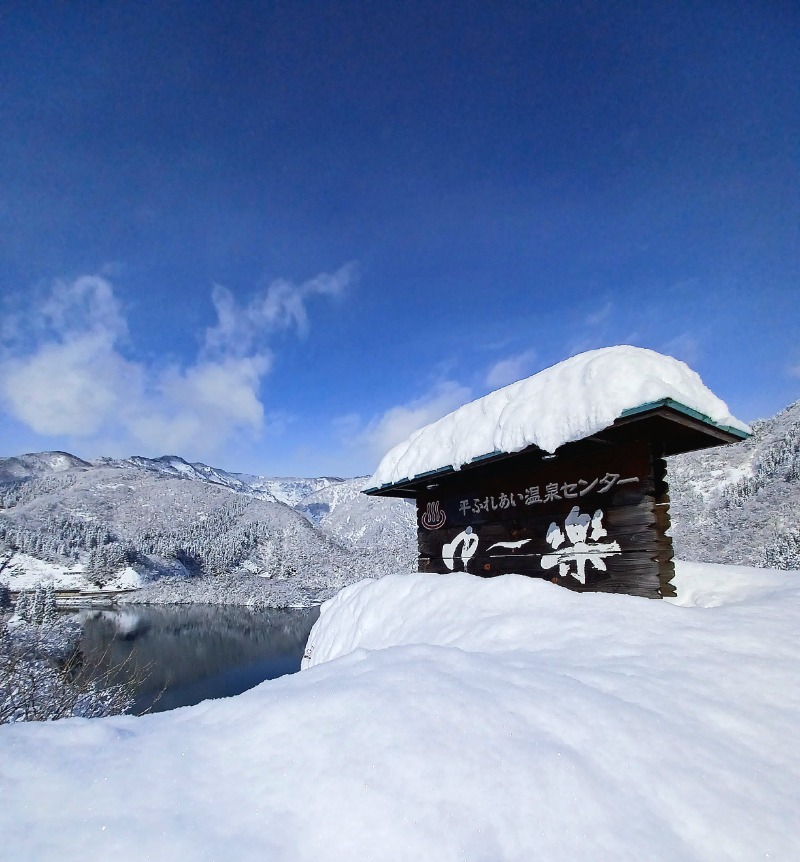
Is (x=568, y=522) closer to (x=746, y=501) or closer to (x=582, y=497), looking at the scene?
(x=582, y=497)

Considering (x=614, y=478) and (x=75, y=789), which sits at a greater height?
(x=614, y=478)

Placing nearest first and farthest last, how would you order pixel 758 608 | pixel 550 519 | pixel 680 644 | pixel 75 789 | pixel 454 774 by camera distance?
1. pixel 75 789
2. pixel 454 774
3. pixel 680 644
4. pixel 758 608
5. pixel 550 519

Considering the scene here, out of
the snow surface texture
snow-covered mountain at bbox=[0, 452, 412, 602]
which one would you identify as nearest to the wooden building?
the snow surface texture

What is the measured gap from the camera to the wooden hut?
4879mm

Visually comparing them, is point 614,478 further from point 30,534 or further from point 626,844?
point 30,534

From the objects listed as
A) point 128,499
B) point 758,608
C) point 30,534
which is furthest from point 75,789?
point 128,499

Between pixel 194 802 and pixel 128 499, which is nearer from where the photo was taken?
pixel 194 802

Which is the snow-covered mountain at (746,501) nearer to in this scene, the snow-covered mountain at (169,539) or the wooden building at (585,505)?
the wooden building at (585,505)

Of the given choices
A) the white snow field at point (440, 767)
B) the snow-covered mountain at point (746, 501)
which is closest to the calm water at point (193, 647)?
the white snow field at point (440, 767)

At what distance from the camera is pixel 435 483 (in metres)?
7.77

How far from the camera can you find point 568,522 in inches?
227

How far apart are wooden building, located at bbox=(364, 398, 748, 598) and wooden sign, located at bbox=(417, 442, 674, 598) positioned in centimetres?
1

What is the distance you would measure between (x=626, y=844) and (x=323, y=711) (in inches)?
49.0

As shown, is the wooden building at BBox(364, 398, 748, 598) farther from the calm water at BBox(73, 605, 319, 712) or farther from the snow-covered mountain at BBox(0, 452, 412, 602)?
the snow-covered mountain at BBox(0, 452, 412, 602)
